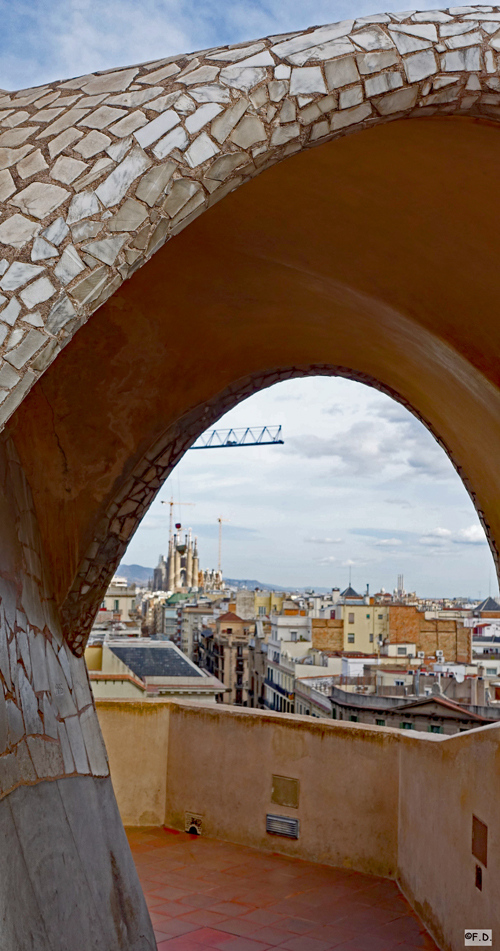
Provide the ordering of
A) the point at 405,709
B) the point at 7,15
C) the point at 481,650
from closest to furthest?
the point at 7,15, the point at 405,709, the point at 481,650

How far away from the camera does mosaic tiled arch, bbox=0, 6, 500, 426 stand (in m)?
1.76

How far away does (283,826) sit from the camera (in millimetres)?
5344

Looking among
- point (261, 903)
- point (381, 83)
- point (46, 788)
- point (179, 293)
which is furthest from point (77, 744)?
point (381, 83)

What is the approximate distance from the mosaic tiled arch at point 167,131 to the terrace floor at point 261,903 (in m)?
3.47

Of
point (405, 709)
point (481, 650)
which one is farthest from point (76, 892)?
point (481, 650)

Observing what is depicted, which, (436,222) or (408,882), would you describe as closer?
(436,222)

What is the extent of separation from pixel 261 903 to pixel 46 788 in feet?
6.58

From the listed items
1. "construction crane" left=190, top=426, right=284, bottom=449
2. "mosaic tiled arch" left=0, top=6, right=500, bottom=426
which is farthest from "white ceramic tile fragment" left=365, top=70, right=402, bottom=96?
"construction crane" left=190, top=426, right=284, bottom=449

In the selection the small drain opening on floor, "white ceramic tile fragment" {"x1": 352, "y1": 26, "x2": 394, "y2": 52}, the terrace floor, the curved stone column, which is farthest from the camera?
the small drain opening on floor

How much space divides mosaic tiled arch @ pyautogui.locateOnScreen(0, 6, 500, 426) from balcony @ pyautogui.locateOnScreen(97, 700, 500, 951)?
9.14 feet

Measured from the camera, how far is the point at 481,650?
38.5m

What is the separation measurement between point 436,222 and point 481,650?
1510 inches

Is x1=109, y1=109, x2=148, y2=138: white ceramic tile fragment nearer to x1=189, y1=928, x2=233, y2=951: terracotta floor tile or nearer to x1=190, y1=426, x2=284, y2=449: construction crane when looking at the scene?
x1=189, y1=928, x2=233, y2=951: terracotta floor tile

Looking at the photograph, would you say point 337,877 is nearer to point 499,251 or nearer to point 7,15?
point 499,251
